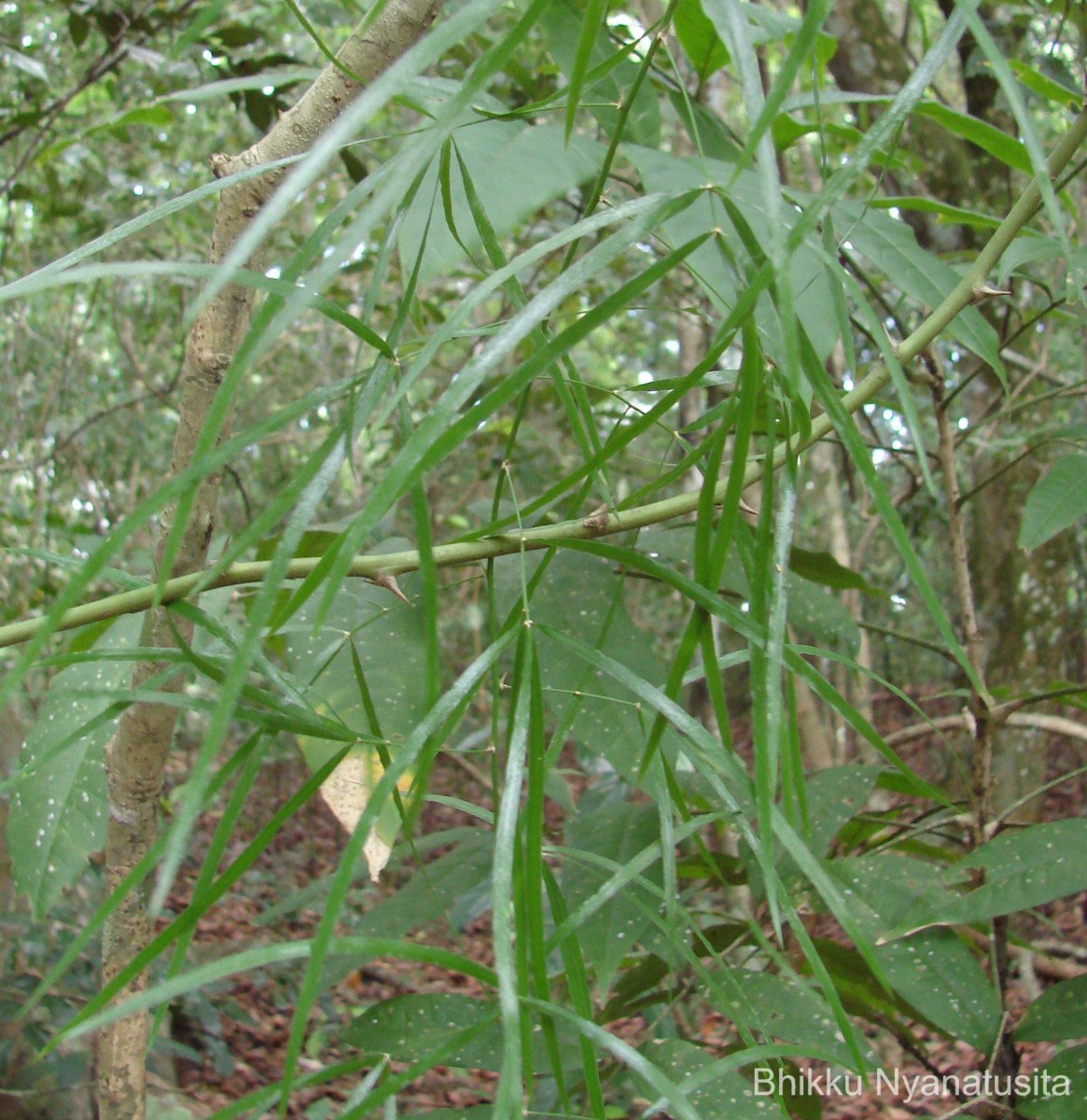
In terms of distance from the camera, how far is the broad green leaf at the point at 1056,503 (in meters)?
0.63

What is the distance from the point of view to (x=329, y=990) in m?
1.93

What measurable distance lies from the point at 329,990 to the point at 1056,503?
171 centimetres

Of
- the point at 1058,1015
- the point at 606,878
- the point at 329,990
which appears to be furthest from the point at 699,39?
the point at 329,990

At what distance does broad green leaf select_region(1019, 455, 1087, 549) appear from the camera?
630 mm

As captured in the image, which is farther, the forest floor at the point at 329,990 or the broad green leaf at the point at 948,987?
the forest floor at the point at 329,990

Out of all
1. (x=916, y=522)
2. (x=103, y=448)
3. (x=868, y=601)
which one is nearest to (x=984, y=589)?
(x=916, y=522)

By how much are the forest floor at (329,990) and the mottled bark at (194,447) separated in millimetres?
252

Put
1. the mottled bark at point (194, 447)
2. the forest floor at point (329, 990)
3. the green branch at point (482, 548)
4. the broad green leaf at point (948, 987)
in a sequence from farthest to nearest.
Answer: the forest floor at point (329, 990) → the broad green leaf at point (948, 987) → the mottled bark at point (194, 447) → the green branch at point (482, 548)

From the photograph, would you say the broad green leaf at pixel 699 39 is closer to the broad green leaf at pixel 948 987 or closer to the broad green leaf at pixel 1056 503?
the broad green leaf at pixel 1056 503

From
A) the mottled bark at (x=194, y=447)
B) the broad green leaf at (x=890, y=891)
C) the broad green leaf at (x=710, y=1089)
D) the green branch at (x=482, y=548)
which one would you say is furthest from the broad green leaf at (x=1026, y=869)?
the mottled bark at (x=194, y=447)

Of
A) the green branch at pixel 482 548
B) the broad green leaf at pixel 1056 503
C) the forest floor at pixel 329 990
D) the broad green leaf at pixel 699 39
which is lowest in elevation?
the forest floor at pixel 329 990

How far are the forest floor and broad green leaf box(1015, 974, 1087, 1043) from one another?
0.14 m

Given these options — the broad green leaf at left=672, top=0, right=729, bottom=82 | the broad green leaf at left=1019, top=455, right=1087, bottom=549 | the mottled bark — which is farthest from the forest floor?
the broad green leaf at left=672, top=0, right=729, bottom=82

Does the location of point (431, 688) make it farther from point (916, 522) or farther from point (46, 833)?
point (916, 522)
